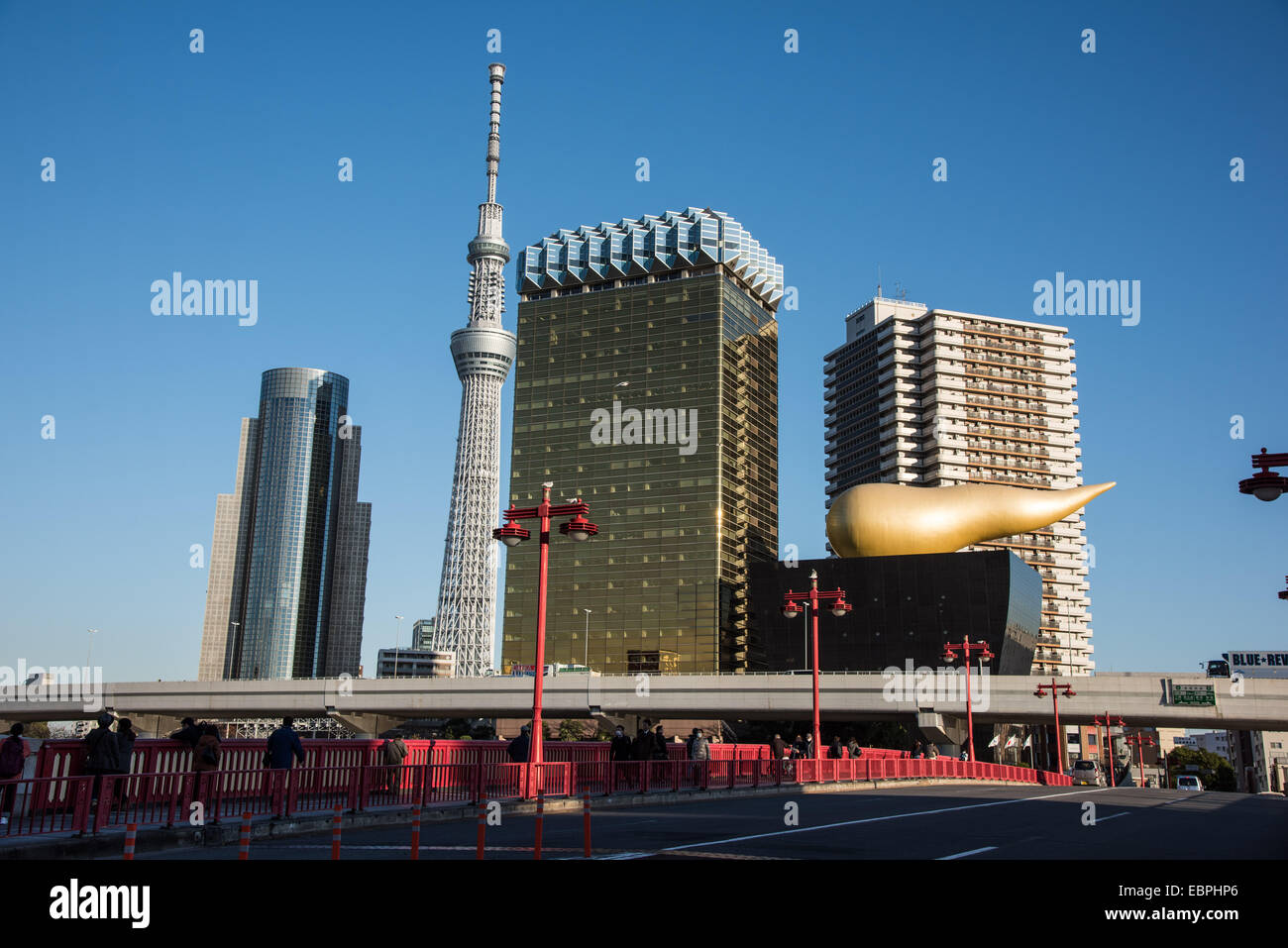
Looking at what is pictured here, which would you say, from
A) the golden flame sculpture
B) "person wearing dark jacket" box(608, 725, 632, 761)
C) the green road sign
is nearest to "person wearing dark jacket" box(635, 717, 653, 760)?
"person wearing dark jacket" box(608, 725, 632, 761)

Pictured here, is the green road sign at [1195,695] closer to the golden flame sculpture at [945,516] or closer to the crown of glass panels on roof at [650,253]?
the golden flame sculpture at [945,516]

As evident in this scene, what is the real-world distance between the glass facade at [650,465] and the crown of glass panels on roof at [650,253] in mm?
2605

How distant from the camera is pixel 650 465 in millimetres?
159250

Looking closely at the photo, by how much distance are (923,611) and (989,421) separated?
74371 millimetres

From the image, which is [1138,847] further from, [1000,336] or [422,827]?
[1000,336]

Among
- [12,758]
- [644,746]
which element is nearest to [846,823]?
[644,746]

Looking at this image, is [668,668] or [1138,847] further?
[668,668]

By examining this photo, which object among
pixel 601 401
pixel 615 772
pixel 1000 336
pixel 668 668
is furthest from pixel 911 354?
pixel 615 772

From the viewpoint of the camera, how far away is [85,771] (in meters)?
19.1

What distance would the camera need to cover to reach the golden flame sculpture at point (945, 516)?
348 feet

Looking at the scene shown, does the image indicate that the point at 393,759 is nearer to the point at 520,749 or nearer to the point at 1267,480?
the point at 520,749

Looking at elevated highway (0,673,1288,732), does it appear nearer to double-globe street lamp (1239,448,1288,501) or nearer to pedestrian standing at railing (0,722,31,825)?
double-globe street lamp (1239,448,1288,501)

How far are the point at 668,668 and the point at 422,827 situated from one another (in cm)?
12944
